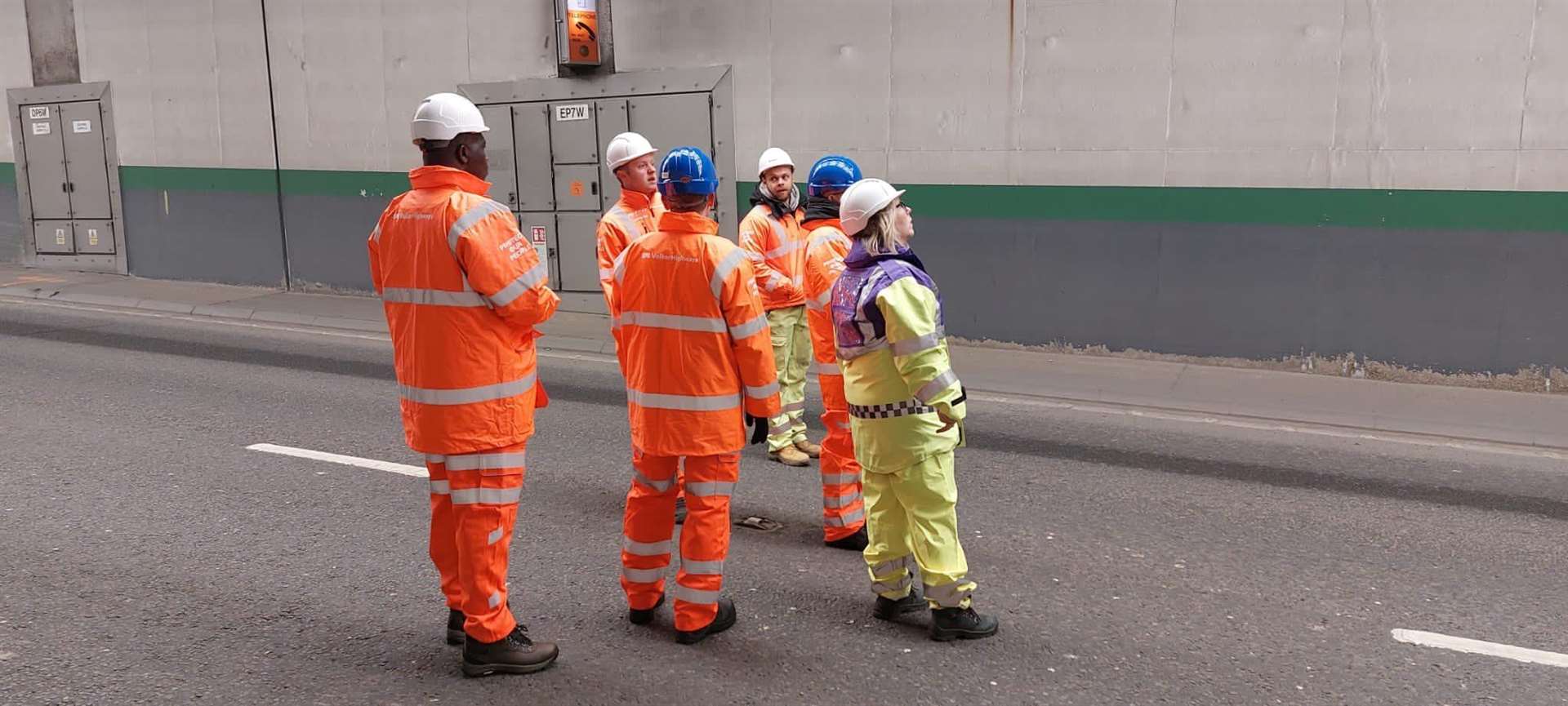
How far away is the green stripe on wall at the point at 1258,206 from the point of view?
9727 millimetres

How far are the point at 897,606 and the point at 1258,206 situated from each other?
22.9 feet

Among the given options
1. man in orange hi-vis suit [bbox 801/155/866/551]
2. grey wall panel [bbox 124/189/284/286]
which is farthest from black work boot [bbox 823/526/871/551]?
grey wall panel [bbox 124/189/284/286]

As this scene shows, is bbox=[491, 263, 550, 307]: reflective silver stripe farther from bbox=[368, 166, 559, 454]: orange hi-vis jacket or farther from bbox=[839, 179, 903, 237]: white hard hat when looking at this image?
bbox=[839, 179, 903, 237]: white hard hat

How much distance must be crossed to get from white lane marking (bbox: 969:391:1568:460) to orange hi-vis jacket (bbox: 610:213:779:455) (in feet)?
16.6

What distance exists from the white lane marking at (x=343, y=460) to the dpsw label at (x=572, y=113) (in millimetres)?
6674

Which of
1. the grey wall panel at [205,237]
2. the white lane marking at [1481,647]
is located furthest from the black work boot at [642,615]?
the grey wall panel at [205,237]

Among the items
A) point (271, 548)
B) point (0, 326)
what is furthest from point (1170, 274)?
point (0, 326)

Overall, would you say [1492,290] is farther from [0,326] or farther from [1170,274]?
[0,326]

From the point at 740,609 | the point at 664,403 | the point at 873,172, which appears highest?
the point at 873,172

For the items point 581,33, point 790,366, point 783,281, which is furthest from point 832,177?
point 581,33

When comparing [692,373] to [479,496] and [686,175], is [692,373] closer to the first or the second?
[686,175]

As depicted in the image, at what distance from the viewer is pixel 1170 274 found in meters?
11.0

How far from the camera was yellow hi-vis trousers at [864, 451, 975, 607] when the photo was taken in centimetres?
471

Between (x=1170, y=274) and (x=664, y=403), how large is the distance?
7470 millimetres
